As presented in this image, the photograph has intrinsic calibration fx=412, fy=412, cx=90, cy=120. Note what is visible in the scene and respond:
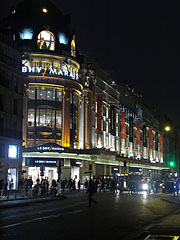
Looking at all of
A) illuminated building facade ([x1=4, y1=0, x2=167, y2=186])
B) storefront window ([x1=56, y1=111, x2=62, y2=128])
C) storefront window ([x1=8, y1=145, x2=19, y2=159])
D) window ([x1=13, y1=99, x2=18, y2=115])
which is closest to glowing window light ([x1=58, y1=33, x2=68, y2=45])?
illuminated building facade ([x1=4, y1=0, x2=167, y2=186])

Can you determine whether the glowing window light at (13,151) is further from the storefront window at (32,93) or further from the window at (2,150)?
the storefront window at (32,93)

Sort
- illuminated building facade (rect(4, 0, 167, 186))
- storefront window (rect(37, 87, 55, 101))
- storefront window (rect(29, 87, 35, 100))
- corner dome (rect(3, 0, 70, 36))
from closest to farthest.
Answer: illuminated building facade (rect(4, 0, 167, 186)) → storefront window (rect(29, 87, 35, 100)) → storefront window (rect(37, 87, 55, 101)) → corner dome (rect(3, 0, 70, 36))

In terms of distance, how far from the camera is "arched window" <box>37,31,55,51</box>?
235ft

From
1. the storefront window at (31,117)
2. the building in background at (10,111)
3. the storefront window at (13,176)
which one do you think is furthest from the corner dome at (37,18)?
the storefront window at (13,176)

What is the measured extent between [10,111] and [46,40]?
2403 cm

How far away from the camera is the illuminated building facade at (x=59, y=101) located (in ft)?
218

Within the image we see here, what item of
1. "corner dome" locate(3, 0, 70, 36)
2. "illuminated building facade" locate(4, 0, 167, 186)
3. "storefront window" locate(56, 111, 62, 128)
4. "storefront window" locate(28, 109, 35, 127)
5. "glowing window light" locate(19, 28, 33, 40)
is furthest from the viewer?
"corner dome" locate(3, 0, 70, 36)

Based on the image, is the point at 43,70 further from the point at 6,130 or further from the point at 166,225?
the point at 166,225

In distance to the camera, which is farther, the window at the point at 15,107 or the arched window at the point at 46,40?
the arched window at the point at 46,40

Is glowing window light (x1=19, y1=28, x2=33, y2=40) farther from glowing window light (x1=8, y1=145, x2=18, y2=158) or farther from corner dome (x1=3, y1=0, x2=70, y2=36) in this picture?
glowing window light (x1=8, y1=145, x2=18, y2=158)

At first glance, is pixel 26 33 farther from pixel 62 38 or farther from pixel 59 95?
pixel 59 95

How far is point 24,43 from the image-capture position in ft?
235

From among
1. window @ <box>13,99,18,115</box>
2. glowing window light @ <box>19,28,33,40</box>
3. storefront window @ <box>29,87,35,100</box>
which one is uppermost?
glowing window light @ <box>19,28,33,40</box>

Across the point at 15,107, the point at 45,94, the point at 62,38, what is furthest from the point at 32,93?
the point at 15,107
